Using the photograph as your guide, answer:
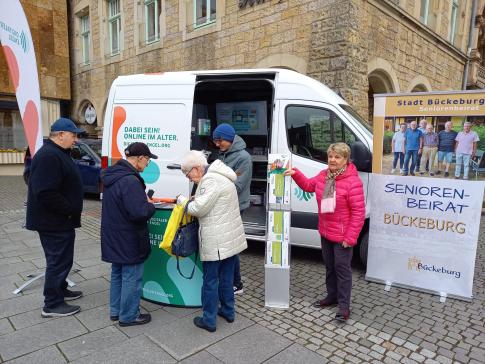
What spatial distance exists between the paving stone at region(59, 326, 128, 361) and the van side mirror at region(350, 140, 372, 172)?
2987 mm

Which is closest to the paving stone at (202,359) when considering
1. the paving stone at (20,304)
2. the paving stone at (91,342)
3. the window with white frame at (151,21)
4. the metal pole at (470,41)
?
the paving stone at (91,342)

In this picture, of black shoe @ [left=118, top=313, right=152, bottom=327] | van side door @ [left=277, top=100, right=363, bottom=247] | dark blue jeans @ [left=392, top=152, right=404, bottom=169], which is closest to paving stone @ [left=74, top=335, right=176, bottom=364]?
black shoe @ [left=118, top=313, right=152, bottom=327]

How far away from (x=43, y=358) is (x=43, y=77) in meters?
17.3

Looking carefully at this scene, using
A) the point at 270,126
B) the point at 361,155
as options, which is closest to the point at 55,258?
the point at 270,126

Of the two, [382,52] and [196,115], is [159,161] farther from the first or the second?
[382,52]

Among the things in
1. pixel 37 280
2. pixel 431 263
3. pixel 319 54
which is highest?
pixel 319 54

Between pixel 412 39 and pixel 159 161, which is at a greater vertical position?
pixel 412 39

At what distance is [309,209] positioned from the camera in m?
4.36

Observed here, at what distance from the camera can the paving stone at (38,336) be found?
2.62m

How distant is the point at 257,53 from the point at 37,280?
23.5ft

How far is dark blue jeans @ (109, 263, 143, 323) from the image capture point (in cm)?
287

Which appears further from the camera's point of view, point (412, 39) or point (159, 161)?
point (412, 39)

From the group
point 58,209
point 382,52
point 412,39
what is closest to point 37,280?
point 58,209

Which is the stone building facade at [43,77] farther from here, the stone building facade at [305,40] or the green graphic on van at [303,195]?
the green graphic on van at [303,195]
